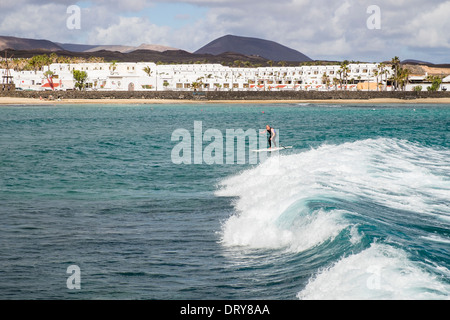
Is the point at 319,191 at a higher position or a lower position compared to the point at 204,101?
lower

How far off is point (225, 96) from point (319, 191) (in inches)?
5281

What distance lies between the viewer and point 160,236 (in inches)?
581

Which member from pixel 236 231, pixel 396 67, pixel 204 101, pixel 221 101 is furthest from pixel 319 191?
pixel 396 67

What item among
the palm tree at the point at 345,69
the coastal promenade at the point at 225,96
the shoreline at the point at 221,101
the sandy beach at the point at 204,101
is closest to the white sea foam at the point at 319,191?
the shoreline at the point at 221,101

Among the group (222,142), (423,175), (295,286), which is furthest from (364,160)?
(222,142)

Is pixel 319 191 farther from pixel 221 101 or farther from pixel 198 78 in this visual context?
pixel 198 78

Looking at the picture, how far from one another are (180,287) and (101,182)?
586 inches

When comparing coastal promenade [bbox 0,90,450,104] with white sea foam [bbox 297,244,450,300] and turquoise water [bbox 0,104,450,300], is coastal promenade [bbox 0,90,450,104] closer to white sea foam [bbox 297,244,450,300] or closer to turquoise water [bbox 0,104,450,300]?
turquoise water [bbox 0,104,450,300]

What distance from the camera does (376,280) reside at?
9.55 metres

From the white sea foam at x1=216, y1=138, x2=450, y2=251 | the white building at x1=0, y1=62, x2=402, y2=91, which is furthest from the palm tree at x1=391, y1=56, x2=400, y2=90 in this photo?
the white sea foam at x1=216, y1=138, x2=450, y2=251

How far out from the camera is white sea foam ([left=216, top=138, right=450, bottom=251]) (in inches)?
549

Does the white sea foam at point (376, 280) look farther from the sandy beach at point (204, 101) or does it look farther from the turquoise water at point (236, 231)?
the sandy beach at point (204, 101)

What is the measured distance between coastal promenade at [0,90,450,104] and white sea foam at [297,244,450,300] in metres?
133
